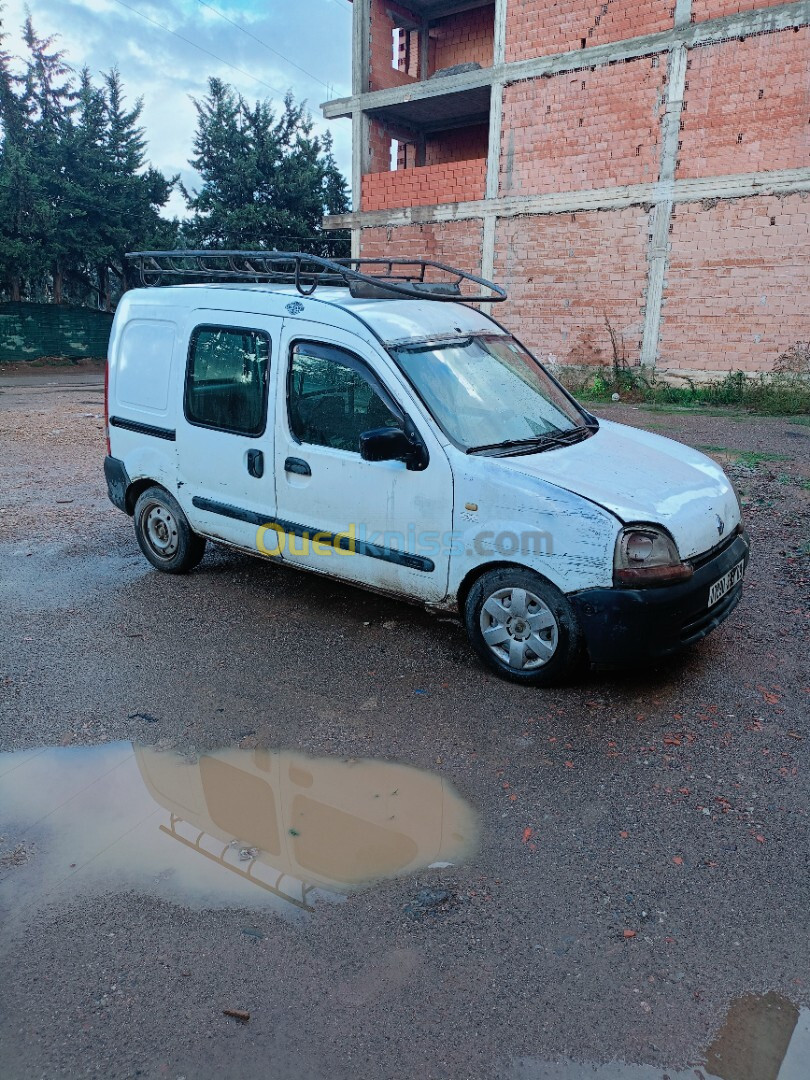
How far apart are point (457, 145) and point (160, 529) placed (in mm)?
19324

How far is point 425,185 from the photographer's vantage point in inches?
691

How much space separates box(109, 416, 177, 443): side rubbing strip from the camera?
17.3 feet

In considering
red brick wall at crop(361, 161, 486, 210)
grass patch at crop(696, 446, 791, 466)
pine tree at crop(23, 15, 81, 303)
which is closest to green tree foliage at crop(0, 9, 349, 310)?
pine tree at crop(23, 15, 81, 303)

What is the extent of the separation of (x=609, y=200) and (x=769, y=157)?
287 centimetres

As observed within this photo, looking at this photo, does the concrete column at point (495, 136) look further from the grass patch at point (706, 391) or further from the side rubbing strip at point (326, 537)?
the side rubbing strip at point (326, 537)

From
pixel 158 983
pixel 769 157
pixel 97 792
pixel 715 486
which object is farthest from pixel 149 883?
pixel 769 157

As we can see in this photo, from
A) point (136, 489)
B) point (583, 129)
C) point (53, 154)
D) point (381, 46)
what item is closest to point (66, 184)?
point (53, 154)

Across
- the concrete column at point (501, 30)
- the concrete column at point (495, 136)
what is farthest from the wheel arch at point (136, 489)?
the concrete column at point (501, 30)

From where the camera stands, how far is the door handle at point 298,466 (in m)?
4.48

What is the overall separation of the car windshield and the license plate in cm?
119

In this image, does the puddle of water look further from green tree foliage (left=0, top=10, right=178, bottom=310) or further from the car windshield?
green tree foliage (left=0, top=10, right=178, bottom=310)

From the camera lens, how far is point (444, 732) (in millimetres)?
3598

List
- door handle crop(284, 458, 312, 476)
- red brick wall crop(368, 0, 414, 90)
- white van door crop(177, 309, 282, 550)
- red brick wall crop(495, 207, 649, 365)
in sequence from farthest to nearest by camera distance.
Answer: red brick wall crop(368, 0, 414, 90)
red brick wall crop(495, 207, 649, 365)
white van door crop(177, 309, 282, 550)
door handle crop(284, 458, 312, 476)

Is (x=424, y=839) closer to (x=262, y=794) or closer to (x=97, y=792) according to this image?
(x=262, y=794)
